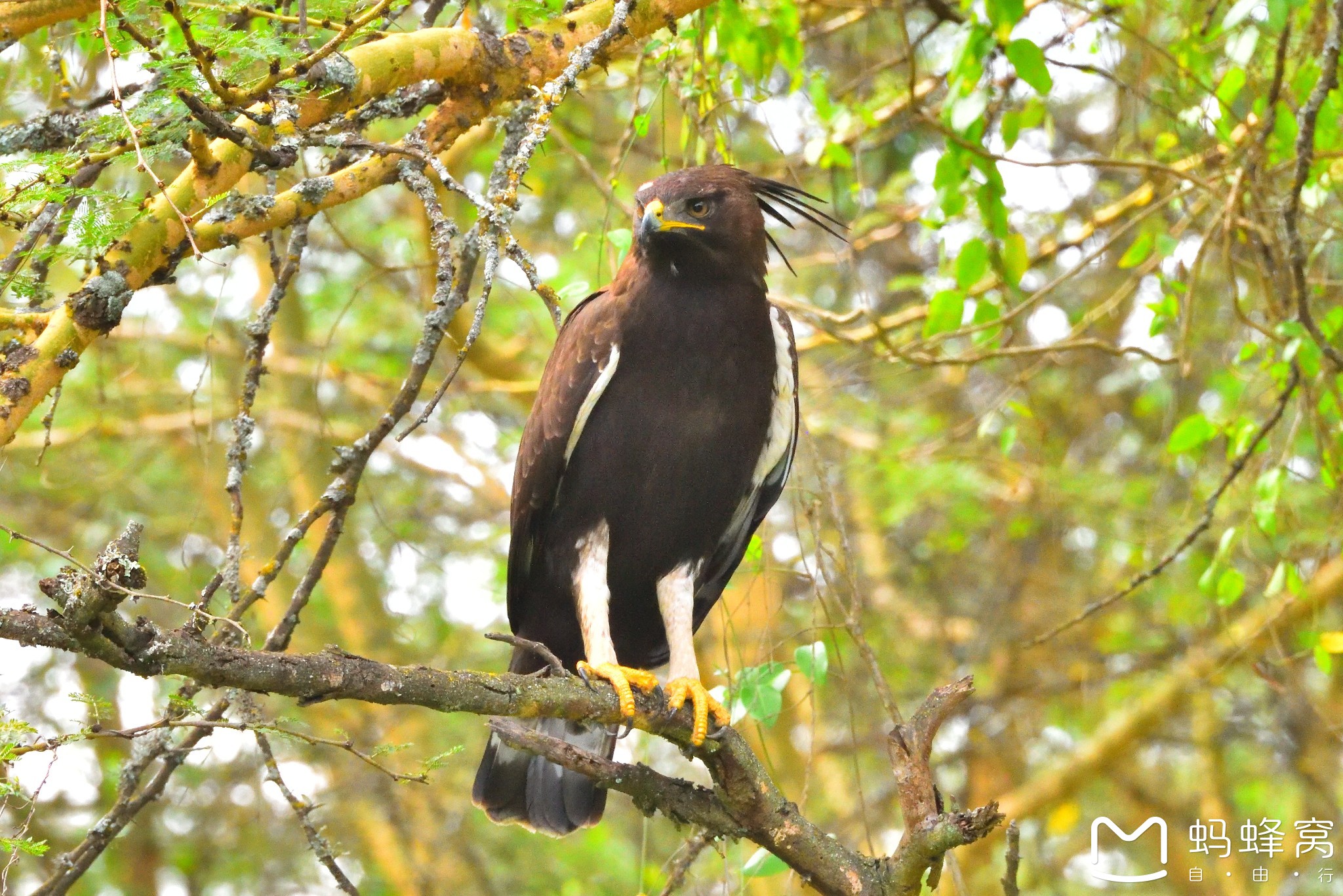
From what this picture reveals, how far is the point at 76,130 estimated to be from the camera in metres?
2.91

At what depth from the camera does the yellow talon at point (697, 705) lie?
11.3 feet

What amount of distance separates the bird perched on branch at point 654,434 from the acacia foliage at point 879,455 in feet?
0.99

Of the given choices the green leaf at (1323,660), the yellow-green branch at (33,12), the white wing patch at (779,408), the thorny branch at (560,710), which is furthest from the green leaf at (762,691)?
the yellow-green branch at (33,12)

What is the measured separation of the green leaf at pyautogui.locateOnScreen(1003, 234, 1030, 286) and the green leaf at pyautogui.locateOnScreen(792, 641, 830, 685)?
1679mm

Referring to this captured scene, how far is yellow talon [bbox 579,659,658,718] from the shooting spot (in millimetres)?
3355

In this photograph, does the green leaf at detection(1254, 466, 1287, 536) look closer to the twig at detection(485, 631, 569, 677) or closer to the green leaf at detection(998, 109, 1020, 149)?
the green leaf at detection(998, 109, 1020, 149)

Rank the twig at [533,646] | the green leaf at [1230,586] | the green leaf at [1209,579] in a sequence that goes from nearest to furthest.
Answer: the twig at [533,646]
the green leaf at [1230,586]
the green leaf at [1209,579]

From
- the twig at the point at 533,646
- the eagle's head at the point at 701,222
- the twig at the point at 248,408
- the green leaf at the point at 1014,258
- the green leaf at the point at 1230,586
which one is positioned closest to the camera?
the twig at the point at 533,646

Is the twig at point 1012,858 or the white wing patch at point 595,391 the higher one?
the white wing patch at point 595,391

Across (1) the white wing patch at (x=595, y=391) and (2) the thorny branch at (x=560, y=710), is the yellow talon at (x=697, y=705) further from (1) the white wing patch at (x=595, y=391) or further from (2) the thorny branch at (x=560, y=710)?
(1) the white wing patch at (x=595, y=391)

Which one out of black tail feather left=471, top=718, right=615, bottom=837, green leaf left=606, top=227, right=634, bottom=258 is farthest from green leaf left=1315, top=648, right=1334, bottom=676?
green leaf left=606, top=227, right=634, bottom=258

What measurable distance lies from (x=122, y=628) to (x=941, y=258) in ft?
12.7

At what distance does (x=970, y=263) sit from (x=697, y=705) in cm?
175

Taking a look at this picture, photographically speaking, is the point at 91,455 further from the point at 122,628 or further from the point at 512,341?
the point at 122,628
